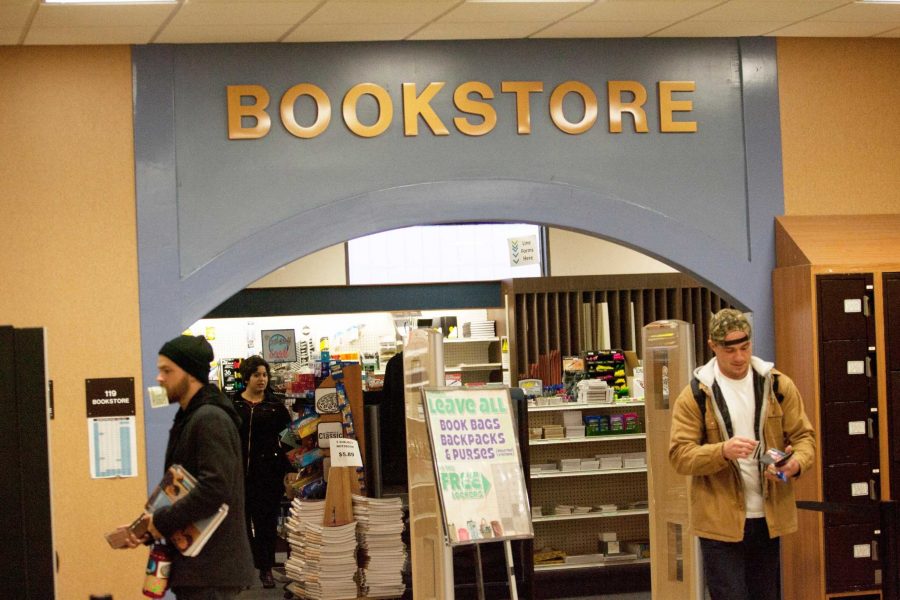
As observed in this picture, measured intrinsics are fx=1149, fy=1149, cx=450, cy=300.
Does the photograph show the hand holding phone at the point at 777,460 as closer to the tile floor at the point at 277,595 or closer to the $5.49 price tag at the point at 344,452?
the $5.49 price tag at the point at 344,452

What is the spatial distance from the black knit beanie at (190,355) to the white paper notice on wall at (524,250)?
24.5ft

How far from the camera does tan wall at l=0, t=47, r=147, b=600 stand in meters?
6.31

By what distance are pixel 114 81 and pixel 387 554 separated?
11.1ft

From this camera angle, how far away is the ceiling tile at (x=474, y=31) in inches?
256

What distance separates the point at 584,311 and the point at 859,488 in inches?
157

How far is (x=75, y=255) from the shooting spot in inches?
251

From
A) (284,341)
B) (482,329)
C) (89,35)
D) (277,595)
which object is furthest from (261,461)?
(89,35)

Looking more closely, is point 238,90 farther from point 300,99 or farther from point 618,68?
point 618,68

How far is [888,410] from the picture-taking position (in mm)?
6723

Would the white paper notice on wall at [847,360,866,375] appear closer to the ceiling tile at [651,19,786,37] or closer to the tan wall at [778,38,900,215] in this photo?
the tan wall at [778,38,900,215]

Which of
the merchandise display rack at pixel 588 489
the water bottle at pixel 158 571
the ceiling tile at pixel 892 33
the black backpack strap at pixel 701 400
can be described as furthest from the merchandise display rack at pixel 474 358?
the water bottle at pixel 158 571

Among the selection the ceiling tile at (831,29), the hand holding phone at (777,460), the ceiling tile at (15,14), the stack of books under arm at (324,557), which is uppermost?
the ceiling tile at (831,29)

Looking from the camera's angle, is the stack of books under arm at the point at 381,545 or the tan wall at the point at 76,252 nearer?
the tan wall at the point at 76,252

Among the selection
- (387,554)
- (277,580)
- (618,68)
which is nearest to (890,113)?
(618,68)
